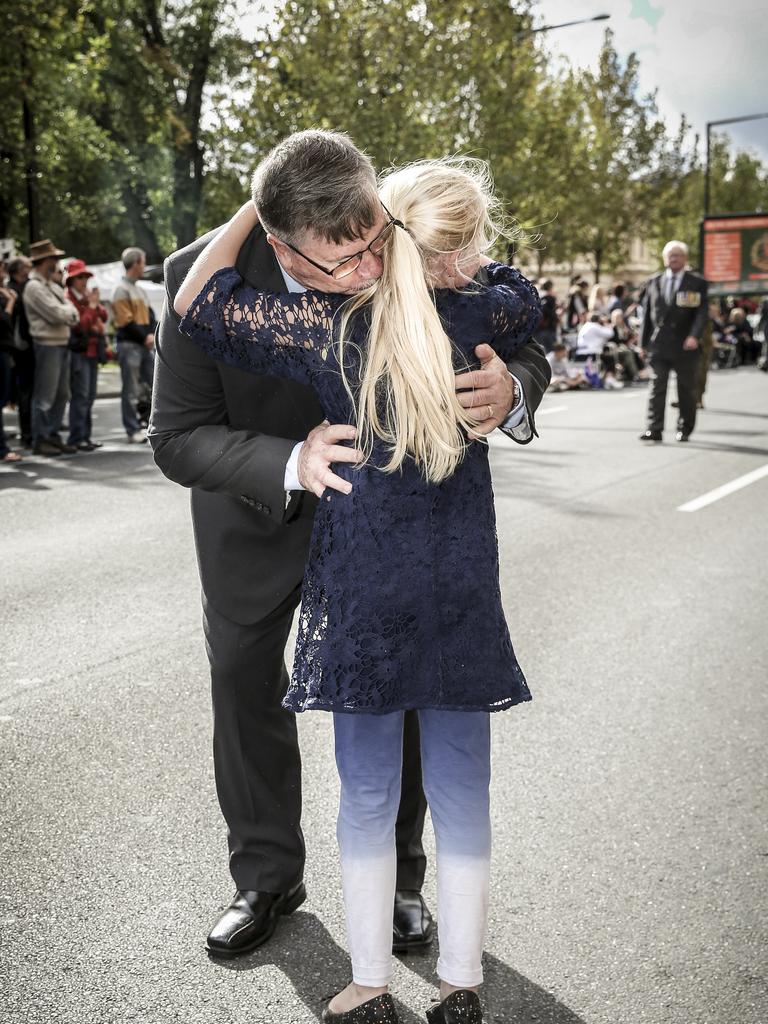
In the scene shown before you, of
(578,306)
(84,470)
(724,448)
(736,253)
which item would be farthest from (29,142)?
(736,253)

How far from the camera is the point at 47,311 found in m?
11.5

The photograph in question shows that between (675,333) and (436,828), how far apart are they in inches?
461

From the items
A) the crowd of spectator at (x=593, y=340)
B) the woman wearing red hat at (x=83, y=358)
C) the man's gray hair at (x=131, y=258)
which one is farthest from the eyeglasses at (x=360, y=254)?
the crowd of spectator at (x=593, y=340)

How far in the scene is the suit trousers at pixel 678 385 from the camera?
42.3 ft

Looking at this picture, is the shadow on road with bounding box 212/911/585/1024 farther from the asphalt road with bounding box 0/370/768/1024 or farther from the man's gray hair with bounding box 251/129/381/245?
the man's gray hair with bounding box 251/129/381/245

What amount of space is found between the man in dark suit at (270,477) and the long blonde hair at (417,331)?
0.19 feet

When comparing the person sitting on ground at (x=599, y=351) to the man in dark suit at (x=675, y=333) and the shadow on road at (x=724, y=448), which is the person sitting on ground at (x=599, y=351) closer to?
the man in dark suit at (x=675, y=333)

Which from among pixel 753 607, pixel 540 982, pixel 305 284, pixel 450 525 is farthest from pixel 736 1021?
pixel 753 607

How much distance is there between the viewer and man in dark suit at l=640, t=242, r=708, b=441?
1299cm

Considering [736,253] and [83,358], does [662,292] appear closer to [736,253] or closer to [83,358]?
[83,358]

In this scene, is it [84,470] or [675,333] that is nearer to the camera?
[84,470]

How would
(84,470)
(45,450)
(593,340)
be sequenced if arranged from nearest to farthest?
(84,470), (45,450), (593,340)

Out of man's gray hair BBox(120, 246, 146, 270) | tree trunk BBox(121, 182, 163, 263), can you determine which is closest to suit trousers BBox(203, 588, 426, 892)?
man's gray hair BBox(120, 246, 146, 270)

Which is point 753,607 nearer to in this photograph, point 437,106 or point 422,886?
point 422,886
